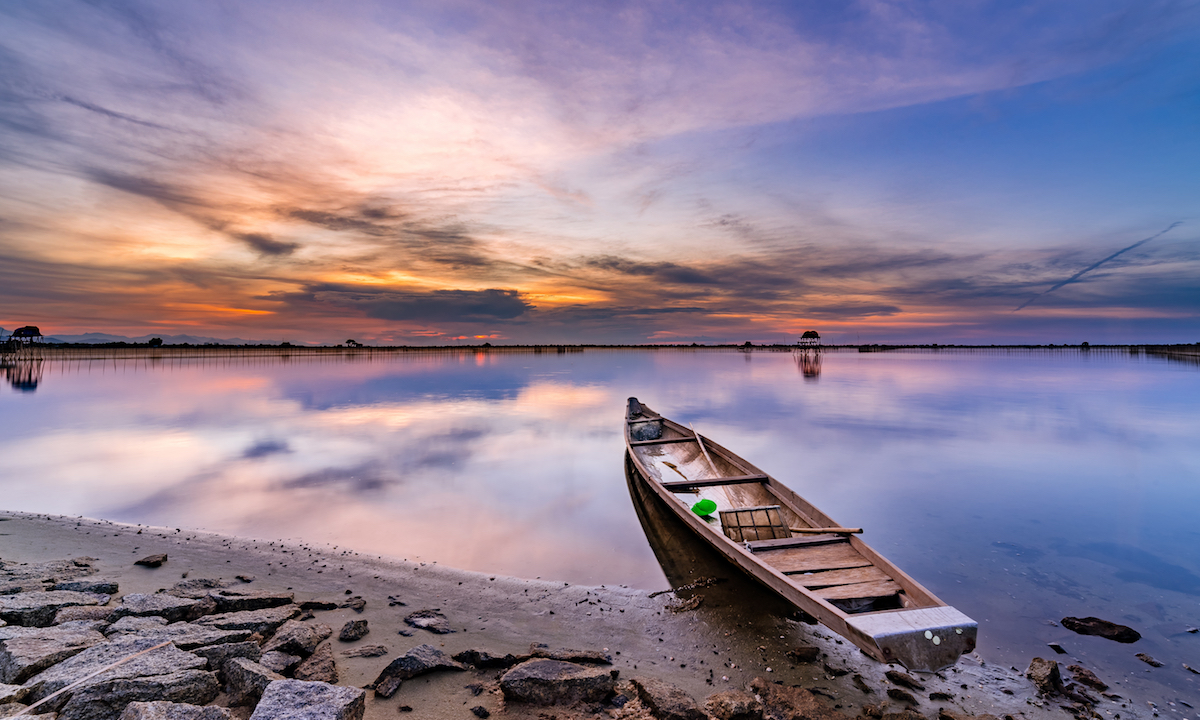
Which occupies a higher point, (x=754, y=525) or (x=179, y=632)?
(x=754, y=525)

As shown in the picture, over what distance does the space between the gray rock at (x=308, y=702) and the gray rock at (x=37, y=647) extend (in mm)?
2223

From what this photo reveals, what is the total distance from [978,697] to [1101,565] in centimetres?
615

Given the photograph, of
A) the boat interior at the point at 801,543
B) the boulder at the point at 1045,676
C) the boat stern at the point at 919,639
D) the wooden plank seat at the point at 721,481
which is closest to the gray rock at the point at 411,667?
the boat interior at the point at 801,543

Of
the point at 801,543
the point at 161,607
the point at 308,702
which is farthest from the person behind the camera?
the point at 801,543

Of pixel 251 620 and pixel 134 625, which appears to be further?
pixel 251 620

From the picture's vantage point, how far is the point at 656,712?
4504mm

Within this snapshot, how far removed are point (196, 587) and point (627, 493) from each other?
8854mm

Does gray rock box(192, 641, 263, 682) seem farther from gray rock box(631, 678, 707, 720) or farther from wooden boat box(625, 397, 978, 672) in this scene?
wooden boat box(625, 397, 978, 672)

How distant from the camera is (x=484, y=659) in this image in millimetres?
5266

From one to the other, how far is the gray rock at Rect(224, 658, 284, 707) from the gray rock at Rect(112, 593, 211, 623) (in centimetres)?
187

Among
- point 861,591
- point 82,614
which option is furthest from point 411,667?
point 861,591

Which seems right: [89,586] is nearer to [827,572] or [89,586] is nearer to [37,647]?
[37,647]

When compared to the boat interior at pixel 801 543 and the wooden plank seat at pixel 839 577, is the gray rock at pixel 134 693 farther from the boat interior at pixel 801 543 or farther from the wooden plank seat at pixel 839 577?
the wooden plank seat at pixel 839 577

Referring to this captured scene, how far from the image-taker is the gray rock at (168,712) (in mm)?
3494
